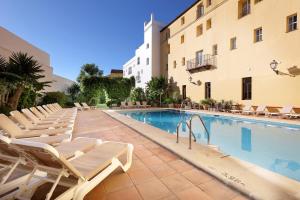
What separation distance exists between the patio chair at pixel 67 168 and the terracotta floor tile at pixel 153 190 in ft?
1.76

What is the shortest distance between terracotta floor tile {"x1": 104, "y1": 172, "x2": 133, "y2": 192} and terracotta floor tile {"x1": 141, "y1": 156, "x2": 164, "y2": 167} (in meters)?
0.64

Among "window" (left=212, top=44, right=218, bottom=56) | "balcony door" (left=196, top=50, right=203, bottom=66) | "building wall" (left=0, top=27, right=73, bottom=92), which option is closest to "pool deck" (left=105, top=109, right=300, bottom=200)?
"building wall" (left=0, top=27, right=73, bottom=92)

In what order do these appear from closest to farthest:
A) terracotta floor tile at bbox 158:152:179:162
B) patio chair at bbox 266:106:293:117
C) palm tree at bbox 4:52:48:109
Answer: terracotta floor tile at bbox 158:152:179:162, palm tree at bbox 4:52:48:109, patio chair at bbox 266:106:293:117

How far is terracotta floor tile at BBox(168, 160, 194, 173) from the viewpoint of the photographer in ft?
10.9

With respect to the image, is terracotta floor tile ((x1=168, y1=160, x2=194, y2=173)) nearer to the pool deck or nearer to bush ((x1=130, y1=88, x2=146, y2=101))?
the pool deck

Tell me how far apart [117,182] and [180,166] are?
122 cm

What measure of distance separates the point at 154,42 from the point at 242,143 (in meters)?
20.4

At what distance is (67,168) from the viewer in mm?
2062

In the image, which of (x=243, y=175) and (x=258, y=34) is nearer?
(x=243, y=175)

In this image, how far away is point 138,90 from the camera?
2261 cm

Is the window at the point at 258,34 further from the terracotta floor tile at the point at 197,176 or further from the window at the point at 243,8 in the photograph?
the terracotta floor tile at the point at 197,176

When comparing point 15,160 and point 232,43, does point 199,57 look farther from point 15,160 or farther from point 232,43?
point 15,160

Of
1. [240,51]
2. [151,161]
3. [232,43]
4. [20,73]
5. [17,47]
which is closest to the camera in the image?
[151,161]

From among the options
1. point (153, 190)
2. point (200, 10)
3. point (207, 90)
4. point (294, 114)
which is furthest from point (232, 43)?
point (153, 190)
